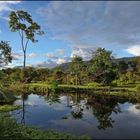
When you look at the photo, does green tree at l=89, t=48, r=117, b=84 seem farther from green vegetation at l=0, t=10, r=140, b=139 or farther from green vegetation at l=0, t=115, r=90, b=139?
green vegetation at l=0, t=115, r=90, b=139

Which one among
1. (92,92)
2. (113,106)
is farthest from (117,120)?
(92,92)

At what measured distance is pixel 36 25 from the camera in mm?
66250

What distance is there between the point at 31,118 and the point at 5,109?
10.7 feet

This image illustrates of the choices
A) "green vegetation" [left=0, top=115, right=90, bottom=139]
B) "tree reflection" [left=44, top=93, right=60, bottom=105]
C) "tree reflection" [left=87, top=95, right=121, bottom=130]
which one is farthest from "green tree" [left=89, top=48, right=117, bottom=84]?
"green vegetation" [left=0, top=115, right=90, bottom=139]

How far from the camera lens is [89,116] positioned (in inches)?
1050

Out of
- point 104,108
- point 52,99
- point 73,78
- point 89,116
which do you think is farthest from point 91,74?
point 89,116

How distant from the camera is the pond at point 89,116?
2102cm

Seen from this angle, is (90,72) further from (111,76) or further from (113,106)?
(113,106)

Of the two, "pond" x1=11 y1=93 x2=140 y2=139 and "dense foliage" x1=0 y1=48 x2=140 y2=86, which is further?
"dense foliage" x1=0 y1=48 x2=140 y2=86

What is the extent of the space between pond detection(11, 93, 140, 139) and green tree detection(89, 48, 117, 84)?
12.8 m

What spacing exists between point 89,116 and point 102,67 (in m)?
25.9

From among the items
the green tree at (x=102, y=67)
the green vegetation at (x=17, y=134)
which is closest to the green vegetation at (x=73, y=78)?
the green tree at (x=102, y=67)

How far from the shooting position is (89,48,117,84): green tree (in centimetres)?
5088

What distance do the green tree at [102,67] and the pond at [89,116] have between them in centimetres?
1283
